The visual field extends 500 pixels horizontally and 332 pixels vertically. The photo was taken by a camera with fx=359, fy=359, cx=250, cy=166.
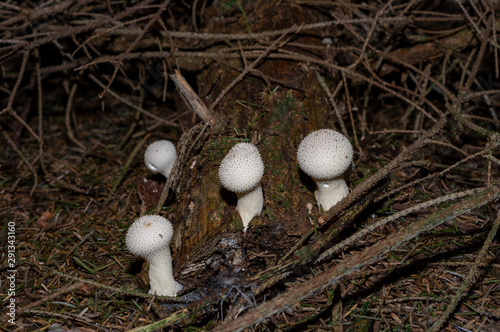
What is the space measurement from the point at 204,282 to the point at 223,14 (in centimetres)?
283

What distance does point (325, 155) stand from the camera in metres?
2.33

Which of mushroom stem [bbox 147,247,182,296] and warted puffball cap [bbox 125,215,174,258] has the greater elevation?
warted puffball cap [bbox 125,215,174,258]

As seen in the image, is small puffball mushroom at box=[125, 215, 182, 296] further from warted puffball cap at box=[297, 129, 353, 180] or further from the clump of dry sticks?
warted puffball cap at box=[297, 129, 353, 180]

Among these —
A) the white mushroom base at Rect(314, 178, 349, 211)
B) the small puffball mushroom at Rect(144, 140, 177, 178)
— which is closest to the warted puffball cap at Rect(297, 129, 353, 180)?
the white mushroom base at Rect(314, 178, 349, 211)

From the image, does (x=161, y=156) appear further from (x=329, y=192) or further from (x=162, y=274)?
(x=329, y=192)

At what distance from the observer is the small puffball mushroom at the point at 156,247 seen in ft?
7.09

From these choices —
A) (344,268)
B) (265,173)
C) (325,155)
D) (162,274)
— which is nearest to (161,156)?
(265,173)

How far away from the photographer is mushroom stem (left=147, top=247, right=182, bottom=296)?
226cm

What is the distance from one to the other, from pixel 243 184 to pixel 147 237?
66 centimetres

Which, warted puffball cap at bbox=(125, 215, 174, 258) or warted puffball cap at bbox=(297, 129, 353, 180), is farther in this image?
warted puffball cap at bbox=(297, 129, 353, 180)

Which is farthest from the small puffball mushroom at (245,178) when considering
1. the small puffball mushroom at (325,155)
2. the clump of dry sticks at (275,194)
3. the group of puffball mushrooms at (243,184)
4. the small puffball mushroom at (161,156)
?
the small puffball mushroom at (161,156)

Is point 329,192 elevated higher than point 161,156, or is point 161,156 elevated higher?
point 161,156

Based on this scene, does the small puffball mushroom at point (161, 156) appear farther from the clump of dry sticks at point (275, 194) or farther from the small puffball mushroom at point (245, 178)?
the small puffball mushroom at point (245, 178)

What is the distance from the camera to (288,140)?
2.75 meters
